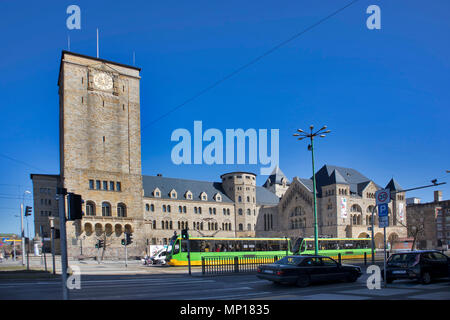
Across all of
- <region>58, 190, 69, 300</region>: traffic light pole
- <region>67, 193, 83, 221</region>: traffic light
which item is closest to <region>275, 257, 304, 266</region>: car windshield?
<region>67, 193, 83, 221</region>: traffic light

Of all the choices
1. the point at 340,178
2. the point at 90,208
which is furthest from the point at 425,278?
the point at 340,178

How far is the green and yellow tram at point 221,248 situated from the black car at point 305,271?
701 inches

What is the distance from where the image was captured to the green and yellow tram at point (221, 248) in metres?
35.7

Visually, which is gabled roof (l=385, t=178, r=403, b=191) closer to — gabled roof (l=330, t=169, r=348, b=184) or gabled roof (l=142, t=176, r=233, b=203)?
gabled roof (l=330, t=169, r=348, b=184)

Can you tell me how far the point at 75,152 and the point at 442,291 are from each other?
5306 cm

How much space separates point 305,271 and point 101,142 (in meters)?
49.5

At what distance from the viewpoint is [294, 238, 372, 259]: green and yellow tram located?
40.7 metres

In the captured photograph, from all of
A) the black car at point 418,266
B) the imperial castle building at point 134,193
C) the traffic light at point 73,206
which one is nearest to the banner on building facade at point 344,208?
the imperial castle building at point 134,193

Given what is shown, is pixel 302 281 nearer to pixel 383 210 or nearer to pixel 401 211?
pixel 383 210

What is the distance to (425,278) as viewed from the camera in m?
15.3

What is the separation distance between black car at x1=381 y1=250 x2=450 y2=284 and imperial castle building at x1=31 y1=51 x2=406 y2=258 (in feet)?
123

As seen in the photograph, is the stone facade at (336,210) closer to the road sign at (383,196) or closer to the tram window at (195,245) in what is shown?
the tram window at (195,245)
